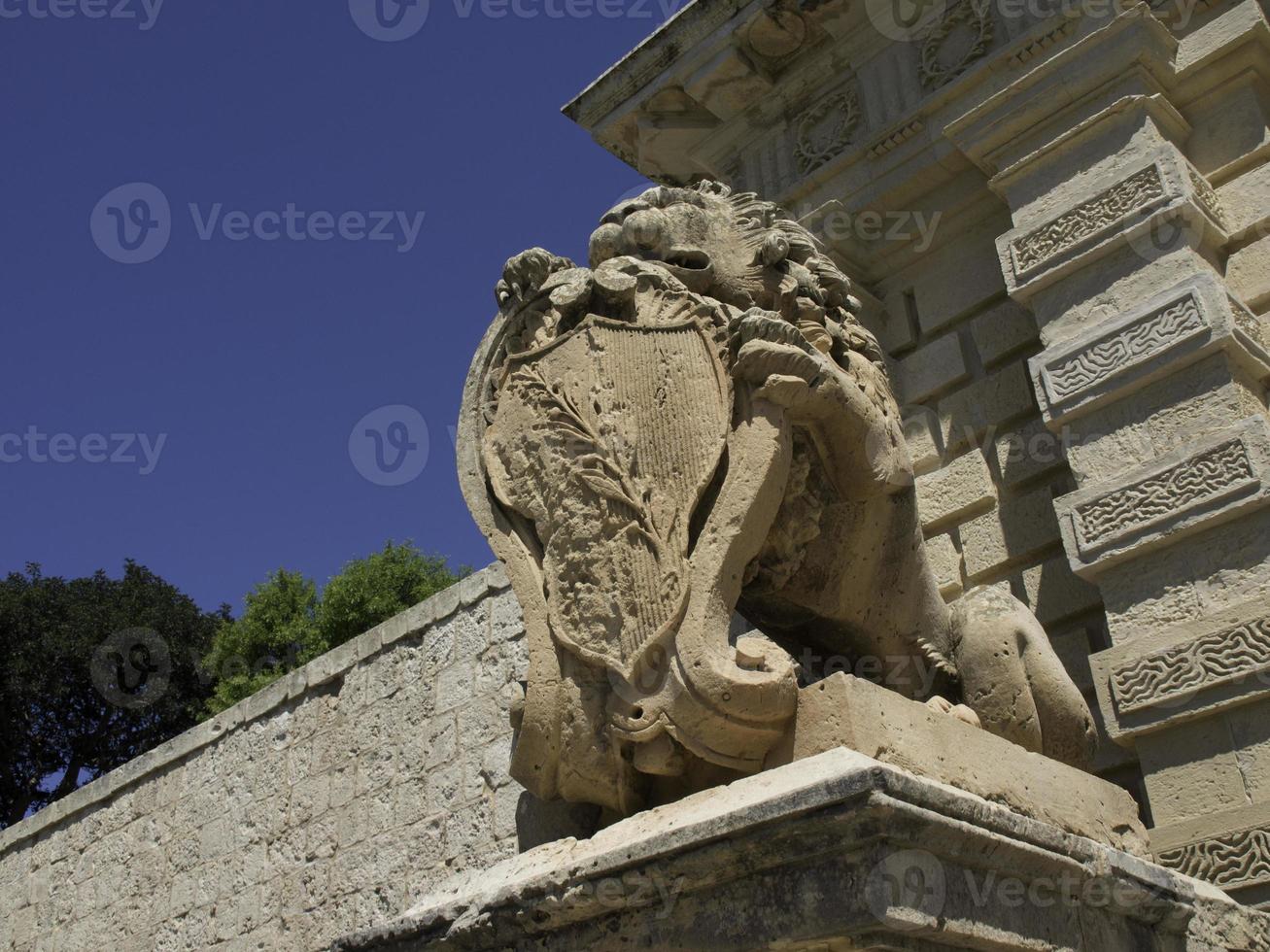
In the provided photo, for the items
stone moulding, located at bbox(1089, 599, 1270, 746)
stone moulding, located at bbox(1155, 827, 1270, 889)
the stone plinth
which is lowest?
the stone plinth

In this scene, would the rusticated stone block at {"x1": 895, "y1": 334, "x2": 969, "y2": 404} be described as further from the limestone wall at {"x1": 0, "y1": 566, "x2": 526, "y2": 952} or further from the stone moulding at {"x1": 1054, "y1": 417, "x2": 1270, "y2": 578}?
the limestone wall at {"x1": 0, "y1": 566, "x2": 526, "y2": 952}

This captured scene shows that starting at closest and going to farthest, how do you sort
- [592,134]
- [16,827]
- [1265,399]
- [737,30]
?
1. [1265,399]
2. [737,30]
3. [592,134]
4. [16,827]

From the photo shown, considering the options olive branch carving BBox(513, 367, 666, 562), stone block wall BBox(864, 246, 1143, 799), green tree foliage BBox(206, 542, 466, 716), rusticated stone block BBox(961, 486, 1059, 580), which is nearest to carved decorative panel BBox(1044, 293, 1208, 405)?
stone block wall BBox(864, 246, 1143, 799)

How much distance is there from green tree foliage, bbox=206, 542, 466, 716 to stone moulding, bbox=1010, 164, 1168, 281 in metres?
12.8

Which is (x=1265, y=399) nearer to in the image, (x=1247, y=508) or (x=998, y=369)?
(x=1247, y=508)

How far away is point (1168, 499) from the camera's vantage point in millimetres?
3936

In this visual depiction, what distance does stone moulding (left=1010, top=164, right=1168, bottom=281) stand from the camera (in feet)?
14.4

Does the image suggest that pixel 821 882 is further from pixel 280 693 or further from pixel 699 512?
pixel 280 693

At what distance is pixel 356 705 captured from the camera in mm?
6270

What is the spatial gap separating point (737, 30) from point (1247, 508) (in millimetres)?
3460

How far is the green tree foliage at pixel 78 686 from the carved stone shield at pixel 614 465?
19.6 meters

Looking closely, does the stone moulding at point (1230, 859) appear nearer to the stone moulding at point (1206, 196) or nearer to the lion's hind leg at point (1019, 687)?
the lion's hind leg at point (1019, 687)

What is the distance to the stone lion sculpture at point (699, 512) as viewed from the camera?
7.93 ft

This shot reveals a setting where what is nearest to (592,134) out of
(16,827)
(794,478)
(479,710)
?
(479,710)
